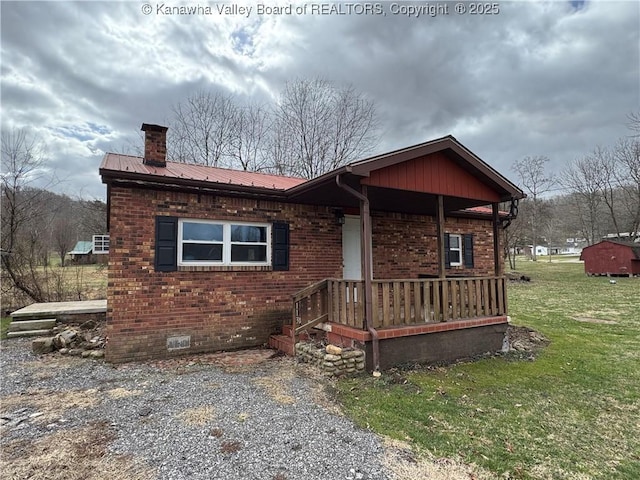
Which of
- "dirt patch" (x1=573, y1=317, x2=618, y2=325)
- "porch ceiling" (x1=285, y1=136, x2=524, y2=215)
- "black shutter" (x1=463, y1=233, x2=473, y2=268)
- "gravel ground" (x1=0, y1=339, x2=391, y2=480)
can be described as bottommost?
"dirt patch" (x1=573, y1=317, x2=618, y2=325)

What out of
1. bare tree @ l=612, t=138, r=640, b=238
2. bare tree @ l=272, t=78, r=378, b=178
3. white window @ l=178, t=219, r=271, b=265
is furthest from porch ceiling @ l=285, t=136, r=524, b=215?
bare tree @ l=612, t=138, r=640, b=238

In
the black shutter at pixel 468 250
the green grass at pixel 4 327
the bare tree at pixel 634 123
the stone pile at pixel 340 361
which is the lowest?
the green grass at pixel 4 327

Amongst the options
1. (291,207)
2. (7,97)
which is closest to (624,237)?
(291,207)

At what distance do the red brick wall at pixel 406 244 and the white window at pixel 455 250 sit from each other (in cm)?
15

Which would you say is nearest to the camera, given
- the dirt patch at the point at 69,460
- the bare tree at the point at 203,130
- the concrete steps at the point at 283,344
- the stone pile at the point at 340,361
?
the dirt patch at the point at 69,460

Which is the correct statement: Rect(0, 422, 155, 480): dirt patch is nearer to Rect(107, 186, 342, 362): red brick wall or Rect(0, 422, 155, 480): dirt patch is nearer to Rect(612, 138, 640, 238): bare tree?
Rect(107, 186, 342, 362): red brick wall

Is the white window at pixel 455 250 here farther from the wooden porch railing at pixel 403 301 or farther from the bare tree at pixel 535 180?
the bare tree at pixel 535 180

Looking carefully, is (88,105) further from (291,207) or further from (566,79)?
(566,79)

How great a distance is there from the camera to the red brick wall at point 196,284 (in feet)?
20.5

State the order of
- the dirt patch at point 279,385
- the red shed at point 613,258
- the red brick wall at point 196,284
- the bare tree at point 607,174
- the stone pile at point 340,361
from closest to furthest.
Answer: the dirt patch at point 279,385, the stone pile at point 340,361, the red brick wall at point 196,284, the red shed at point 613,258, the bare tree at point 607,174

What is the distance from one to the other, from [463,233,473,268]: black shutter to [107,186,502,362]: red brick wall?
3.25 metres

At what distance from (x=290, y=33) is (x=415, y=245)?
9582 millimetres

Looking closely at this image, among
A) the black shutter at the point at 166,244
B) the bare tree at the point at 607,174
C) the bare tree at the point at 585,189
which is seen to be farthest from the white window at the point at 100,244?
the bare tree at the point at 585,189

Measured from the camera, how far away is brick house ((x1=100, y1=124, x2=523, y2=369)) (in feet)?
19.7
